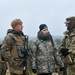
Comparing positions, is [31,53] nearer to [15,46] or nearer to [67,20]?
[15,46]

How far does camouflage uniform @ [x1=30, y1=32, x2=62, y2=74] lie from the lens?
10.3 metres

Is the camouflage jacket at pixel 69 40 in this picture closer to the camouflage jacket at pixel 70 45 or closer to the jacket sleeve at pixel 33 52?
the camouflage jacket at pixel 70 45

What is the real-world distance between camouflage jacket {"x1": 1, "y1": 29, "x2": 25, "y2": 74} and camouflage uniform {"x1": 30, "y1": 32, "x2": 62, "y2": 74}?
0.55 m

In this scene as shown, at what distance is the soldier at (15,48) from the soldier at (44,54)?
53 cm

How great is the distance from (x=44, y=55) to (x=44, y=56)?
27 millimetres

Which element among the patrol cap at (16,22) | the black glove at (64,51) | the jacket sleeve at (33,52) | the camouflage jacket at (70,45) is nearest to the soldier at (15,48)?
the patrol cap at (16,22)

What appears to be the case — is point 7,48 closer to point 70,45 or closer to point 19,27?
point 19,27

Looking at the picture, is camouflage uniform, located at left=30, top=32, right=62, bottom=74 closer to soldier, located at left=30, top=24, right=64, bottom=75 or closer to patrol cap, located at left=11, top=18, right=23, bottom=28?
soldier, located at left=30, top=24, right=64, bottom=75

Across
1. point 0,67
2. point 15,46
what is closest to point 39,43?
point 15,46

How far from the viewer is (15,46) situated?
9812 mm

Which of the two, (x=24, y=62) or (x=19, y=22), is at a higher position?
(x=19, y=22)

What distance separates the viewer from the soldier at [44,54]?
10.3 meters

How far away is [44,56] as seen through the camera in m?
10.3

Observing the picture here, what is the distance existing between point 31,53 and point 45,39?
0.58 metres
